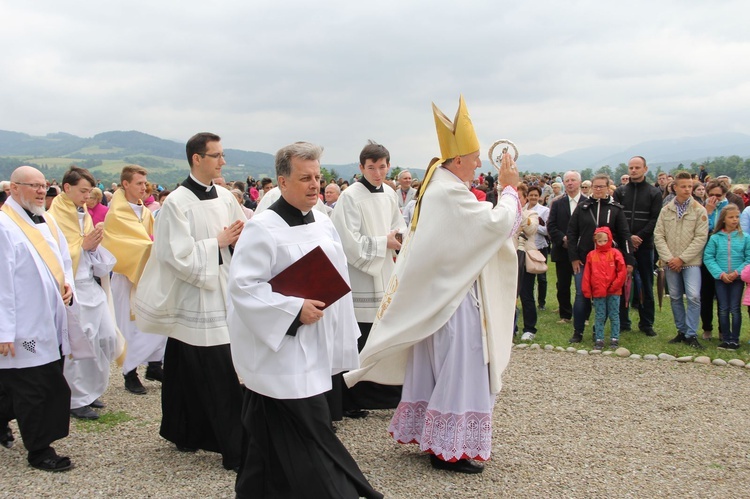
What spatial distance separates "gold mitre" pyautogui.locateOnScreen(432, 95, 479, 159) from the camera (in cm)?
469

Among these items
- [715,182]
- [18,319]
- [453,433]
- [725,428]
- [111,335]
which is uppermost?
[715,182]

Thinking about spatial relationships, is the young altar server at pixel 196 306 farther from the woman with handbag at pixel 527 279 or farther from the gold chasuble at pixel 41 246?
the woman with handbag at pixel 527 279

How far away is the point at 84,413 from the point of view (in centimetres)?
616

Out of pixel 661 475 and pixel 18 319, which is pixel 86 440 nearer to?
pixel 18 319

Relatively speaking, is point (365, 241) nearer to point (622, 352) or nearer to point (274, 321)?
point (274, 321)

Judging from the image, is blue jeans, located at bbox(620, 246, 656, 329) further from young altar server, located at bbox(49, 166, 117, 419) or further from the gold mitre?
young altar server, located at bbox(49, 166, 117, 419)

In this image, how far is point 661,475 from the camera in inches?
182

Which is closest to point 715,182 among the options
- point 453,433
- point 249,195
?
point 453,433

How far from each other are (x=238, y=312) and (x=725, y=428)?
4484 millimetres

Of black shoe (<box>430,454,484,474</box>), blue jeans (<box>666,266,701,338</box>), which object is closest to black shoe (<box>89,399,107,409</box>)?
black shoe (<box>430,454,484,474</box>)

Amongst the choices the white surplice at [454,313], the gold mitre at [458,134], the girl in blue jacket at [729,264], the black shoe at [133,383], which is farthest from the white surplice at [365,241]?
the girl in blue jacket at [729,264]

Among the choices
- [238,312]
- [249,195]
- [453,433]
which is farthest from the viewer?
[249,195]

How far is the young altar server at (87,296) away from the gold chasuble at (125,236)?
0.10m

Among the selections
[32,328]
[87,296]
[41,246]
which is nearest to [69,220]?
[87,296]
